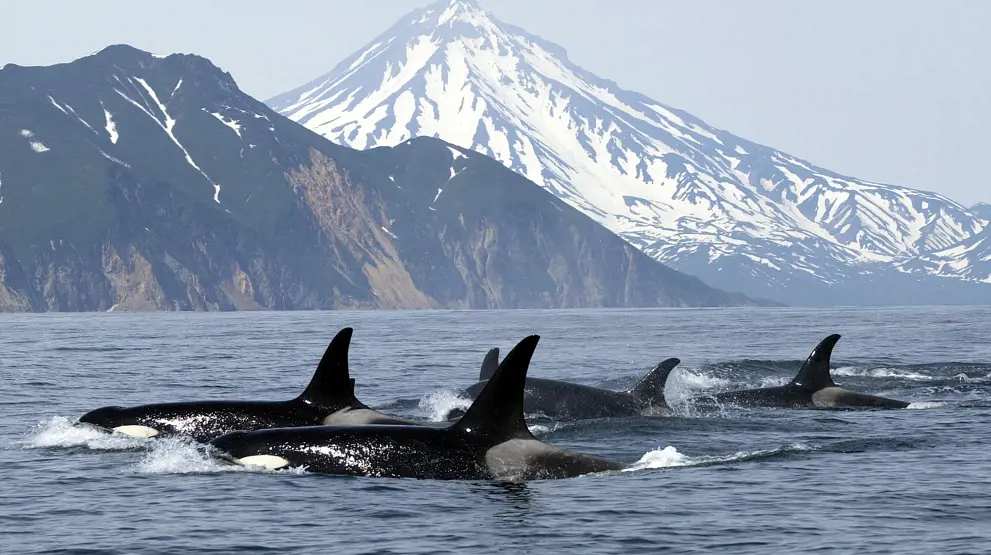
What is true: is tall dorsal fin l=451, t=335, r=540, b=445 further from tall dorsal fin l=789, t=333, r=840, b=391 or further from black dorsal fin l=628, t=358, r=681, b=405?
tall dorsal fin l=789, t=333, r=840, b=391

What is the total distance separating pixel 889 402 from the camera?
115ft

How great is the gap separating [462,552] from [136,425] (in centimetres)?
1098

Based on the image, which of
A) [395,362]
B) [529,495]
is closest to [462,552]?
[529,495]

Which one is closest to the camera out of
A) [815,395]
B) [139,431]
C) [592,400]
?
[139,431]

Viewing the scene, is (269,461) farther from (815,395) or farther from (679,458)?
(815,395)

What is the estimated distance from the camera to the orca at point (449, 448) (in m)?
20.1

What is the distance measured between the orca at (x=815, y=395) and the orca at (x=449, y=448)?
14.4m

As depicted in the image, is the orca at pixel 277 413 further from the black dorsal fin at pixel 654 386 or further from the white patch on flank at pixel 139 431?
the black dorsal fin at pixel 654 386

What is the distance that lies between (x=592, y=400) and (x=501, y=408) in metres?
12.4

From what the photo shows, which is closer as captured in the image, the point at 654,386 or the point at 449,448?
the point at 449,448

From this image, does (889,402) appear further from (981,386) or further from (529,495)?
(529,495)

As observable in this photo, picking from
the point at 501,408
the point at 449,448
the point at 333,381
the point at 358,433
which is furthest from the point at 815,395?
the point at 358,433

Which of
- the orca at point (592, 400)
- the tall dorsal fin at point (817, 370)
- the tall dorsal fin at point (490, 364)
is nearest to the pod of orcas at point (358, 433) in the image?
the orca at point (592, 400)

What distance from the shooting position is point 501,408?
20203 mm
